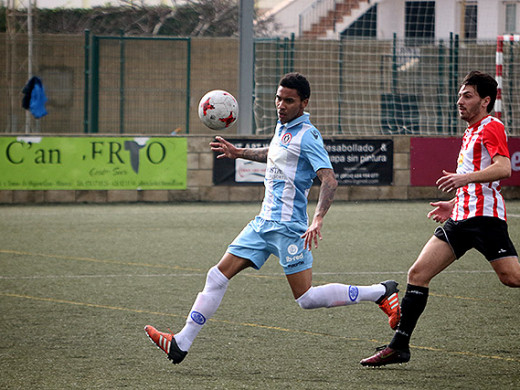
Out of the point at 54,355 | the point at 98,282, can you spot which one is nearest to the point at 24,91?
the point at 98,282

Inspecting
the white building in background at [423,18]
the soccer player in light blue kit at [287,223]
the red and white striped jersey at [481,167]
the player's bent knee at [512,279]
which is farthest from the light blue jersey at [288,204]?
the white building in background at [423,18]

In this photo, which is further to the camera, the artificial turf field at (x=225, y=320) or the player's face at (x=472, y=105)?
the player's face at (x=472, y=105)

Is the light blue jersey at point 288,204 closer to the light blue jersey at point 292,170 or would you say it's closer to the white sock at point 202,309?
the light blue jersey at point 292,170

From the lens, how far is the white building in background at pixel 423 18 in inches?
1131

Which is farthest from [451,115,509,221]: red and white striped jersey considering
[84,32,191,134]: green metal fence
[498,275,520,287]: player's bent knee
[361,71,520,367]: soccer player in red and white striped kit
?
[84,32,191,134]: green metal fence

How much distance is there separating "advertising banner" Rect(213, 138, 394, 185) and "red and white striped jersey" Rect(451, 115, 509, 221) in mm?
11948

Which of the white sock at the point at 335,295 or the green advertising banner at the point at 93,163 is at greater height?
the green advertising banner at the point at 93,163

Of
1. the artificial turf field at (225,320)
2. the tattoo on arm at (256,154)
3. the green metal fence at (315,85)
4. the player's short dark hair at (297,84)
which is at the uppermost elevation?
the green metal fence at (315,85)

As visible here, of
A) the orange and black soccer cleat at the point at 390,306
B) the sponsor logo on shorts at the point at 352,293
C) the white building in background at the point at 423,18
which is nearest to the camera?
the sponsor logo on shorts at the point at 352,293

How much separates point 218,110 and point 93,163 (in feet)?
37.5

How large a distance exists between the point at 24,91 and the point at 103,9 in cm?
1634

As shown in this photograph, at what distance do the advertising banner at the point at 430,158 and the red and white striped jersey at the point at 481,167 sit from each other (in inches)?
501

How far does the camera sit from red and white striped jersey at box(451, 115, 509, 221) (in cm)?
547

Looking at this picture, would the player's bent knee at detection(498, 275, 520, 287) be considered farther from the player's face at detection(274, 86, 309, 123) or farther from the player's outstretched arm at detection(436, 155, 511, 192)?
the player's face at detection(274, 86, 309, 123)
